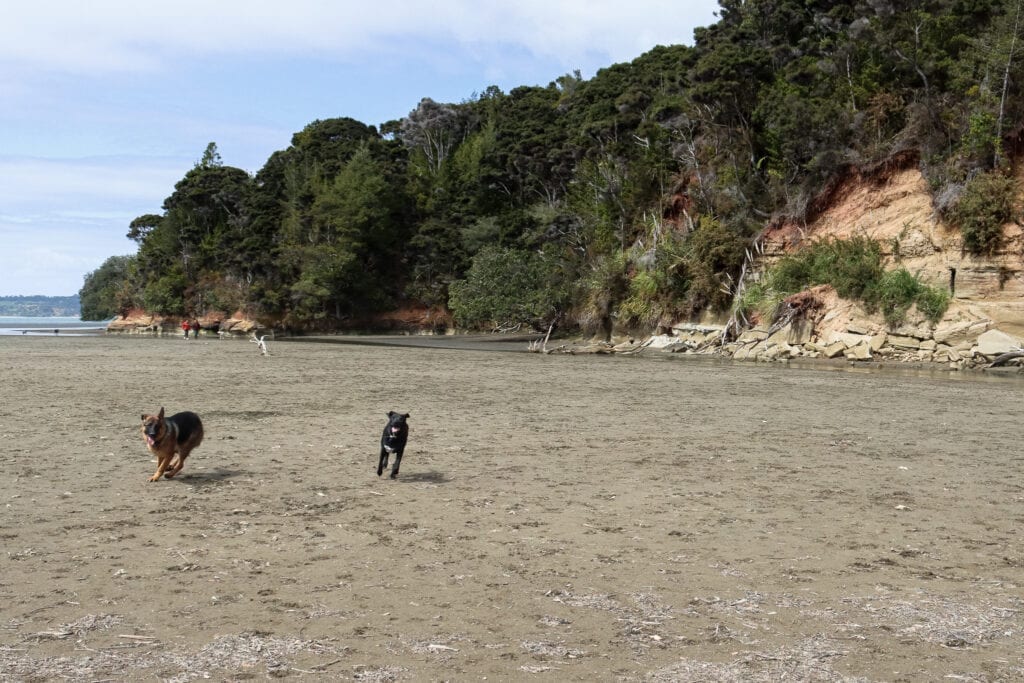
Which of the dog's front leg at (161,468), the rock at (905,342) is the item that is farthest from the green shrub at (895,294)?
the dog's front leg at (161,468)

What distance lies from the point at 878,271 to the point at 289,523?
31898 mm

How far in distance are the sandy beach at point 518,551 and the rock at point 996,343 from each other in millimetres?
Answer: 16829

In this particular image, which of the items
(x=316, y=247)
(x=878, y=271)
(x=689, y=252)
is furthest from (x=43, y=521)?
(x=316, y=247)

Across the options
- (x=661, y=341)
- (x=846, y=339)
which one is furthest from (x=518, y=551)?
(x=661, y=341)

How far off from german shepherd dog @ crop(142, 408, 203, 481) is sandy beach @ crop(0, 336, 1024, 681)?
312 mm

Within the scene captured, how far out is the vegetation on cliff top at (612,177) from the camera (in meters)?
36.6

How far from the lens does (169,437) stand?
8.55 metres

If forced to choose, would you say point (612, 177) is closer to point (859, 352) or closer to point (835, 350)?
point (835, 350)

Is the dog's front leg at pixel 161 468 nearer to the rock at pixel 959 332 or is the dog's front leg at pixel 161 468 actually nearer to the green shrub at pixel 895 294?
the rock at pixel 959 332

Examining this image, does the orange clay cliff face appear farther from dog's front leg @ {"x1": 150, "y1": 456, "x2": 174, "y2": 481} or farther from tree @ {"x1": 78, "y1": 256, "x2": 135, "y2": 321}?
tree @ {"x1": 78, "y1": 256, "x2": 135, "y2": 321}

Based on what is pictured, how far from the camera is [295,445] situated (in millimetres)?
11016

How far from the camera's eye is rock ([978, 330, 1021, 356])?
2781 centimetres

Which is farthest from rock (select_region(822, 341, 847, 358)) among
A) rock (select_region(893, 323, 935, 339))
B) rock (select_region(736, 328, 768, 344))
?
rock (select_region(736, 328, 768, 344))

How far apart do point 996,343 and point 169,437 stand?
93.5 feet
